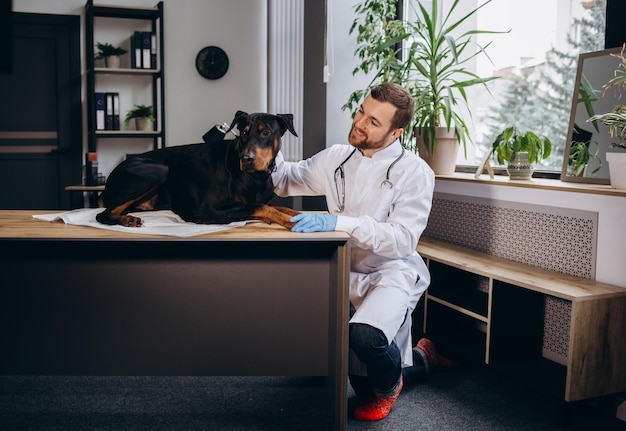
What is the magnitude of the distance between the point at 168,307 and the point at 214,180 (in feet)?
1.43

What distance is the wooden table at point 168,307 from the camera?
1852mm

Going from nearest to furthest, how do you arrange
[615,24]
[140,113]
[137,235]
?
[137,235], [615,24], [140,113]

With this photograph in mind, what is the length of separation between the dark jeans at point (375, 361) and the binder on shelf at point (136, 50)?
12.8 ft

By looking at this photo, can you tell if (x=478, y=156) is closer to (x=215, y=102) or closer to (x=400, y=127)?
(x=400, y=127)

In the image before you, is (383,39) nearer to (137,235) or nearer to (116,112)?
(137,235)

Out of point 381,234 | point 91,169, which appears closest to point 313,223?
point 381,234

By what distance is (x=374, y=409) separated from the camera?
7.10 feet

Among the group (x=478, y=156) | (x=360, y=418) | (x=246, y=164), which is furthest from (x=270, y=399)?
(x=478, y=156)

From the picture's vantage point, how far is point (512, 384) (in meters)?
2.54

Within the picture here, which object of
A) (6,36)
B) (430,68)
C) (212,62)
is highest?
(6,36)

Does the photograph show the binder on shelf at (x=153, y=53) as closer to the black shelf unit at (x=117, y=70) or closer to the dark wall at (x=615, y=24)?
the black shelf unit at (x=117, y=70)

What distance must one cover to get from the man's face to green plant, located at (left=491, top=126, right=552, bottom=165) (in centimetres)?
84

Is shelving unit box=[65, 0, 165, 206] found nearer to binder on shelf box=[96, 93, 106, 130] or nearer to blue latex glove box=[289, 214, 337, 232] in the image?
binder on shelf box=[96, 93, 106, 130]

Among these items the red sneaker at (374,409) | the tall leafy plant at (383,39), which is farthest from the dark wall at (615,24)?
the red sneaker at (374,409)
